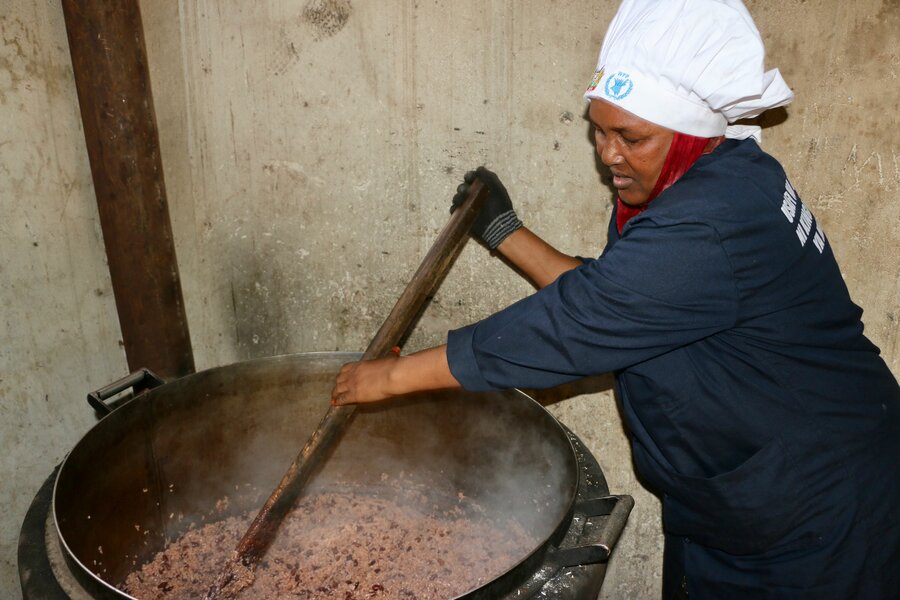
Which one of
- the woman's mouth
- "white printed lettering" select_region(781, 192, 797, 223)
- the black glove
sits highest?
the woman's mouth

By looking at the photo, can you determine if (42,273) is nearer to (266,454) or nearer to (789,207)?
(266,454)

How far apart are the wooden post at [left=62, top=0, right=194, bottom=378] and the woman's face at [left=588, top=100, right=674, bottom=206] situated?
1.56 m

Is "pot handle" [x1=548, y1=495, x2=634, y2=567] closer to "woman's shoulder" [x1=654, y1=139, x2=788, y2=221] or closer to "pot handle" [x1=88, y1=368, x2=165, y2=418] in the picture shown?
"woman's shoulder" [x1=654, y1=139, x2=788, y2=221]

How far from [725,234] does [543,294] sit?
0.35 m

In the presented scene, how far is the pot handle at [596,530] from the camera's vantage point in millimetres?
1463

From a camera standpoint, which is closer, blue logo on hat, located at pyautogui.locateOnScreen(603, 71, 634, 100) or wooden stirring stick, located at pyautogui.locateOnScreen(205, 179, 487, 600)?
blue logo on hat, located at pyautogui.locateOnScreen(603, 71, 634, 100)

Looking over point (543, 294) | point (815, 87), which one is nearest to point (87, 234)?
point (543, 294)

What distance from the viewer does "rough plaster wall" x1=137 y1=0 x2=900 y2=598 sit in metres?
1.89

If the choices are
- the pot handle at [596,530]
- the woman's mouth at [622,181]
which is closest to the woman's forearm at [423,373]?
the pot handle at [596,530]

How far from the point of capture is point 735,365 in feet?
4.70

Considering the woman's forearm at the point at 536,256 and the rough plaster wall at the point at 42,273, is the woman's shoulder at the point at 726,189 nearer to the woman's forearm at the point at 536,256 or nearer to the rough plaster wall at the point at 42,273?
the woman's forearm at the point at 536,256

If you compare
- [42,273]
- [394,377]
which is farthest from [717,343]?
[42,273]

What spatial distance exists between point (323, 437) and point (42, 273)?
1234mm

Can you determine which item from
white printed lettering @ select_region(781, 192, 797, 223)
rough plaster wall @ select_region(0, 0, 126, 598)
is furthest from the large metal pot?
white printed lettering @ select_region(781, 192, 797, 223)
